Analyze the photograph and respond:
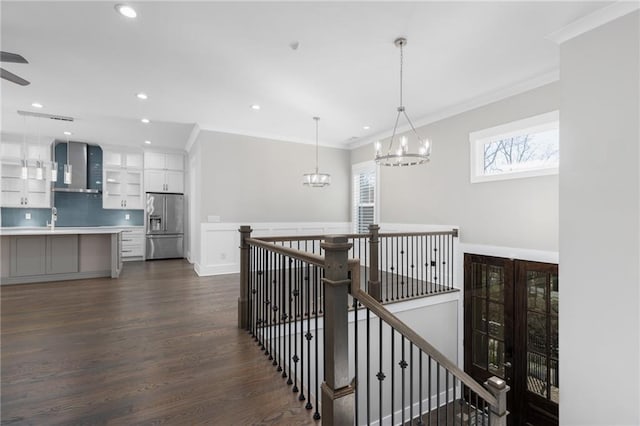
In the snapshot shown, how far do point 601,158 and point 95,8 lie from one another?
4732 millimetres

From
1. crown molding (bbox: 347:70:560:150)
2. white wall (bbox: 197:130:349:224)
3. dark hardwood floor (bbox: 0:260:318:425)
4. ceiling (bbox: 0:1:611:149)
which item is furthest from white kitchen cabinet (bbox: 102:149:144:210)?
crown molding (bbox: 347:70:560:150)

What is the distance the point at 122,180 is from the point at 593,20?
30.5 ft

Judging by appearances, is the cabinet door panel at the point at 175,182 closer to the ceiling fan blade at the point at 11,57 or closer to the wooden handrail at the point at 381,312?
the ceiling fan blade at the point at 11,57

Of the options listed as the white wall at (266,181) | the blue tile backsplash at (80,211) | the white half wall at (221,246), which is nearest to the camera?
the white half wall at (221,246)

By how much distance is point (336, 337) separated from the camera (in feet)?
5.17

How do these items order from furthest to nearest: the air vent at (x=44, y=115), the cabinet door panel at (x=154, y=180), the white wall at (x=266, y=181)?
the cabinet door panel at (x=154, y=180), the white wall at (x=266, y=181), the air vent at (x=44, y=115)

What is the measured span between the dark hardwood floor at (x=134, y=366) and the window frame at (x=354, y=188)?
12.4 feet

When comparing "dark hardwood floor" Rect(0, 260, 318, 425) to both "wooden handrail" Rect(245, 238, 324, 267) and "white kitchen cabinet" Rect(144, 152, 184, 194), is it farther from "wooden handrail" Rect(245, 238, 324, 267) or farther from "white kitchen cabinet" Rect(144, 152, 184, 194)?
"white kitchen cabinet" Rect(144, 152, 184, 194)

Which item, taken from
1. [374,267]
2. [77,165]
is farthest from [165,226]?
[374,267]

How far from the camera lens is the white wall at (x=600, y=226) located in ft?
8.21

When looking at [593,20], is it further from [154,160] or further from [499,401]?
[154,160]

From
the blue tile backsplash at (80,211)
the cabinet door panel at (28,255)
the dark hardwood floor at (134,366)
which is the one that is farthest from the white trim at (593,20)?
the blue tile backsplash at (80,211)

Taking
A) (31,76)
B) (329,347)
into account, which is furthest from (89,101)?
(329,347)

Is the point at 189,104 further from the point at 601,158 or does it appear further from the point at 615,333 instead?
the point at 615,333
